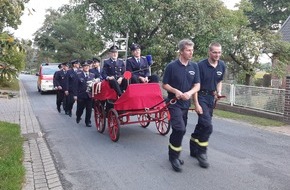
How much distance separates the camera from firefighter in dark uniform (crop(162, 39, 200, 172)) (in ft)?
18.9

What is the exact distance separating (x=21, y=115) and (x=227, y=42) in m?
9.34

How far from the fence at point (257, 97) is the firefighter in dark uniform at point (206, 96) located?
21.1 ft

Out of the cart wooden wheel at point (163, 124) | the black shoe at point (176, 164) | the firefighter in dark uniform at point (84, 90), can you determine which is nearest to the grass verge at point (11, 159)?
the firefighter in dark uniform at point (84, 90)

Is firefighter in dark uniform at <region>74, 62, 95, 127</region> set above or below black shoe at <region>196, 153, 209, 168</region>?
above

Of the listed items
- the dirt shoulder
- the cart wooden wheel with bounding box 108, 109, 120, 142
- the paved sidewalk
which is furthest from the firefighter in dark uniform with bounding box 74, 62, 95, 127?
the dirt shoulder

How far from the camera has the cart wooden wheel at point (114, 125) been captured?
7812 mm

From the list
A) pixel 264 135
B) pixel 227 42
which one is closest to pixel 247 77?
pixel 227 42

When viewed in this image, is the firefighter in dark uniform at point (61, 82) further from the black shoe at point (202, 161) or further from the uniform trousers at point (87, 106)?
the black shoe at point (202, 161)

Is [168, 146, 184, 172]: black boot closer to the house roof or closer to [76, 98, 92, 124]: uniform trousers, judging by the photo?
[76, 98, 92, 124]: uniform trousers

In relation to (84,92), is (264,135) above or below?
below

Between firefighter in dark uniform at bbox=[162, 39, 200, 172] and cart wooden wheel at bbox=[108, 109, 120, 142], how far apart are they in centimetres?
214

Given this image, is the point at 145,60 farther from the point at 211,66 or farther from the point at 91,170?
the point at 91,170

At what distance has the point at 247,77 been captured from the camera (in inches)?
707

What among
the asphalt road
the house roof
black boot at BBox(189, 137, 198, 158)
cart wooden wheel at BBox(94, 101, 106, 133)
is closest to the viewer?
the asphalt road
